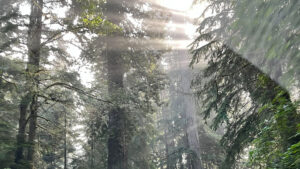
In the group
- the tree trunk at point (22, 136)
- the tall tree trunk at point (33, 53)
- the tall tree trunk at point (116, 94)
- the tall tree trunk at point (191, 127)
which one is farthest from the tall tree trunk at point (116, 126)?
the tall tree trunk at point (191, 127)

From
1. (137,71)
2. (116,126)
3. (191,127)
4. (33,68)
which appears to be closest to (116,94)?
(116,126)

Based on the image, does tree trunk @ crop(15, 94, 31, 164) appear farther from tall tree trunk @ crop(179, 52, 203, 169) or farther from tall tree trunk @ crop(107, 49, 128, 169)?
tall tree trunk @ crop(179, 52, 203, 169)

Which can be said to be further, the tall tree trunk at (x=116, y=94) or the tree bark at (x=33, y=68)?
the tall tree trunk at (x=116, y=94)

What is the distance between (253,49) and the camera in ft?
18.4

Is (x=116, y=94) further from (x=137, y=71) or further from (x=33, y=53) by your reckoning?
(x=33, y=53)

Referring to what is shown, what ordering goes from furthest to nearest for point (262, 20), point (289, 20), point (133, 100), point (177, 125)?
point (177, 125) < point (133, 100) < point (262, 20) < point (289, 20)

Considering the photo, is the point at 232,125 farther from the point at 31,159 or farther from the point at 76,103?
the point at 31,159

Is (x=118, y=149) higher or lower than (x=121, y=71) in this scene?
lower

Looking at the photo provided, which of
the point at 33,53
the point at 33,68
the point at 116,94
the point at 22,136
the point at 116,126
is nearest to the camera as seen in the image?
the point at 33,68

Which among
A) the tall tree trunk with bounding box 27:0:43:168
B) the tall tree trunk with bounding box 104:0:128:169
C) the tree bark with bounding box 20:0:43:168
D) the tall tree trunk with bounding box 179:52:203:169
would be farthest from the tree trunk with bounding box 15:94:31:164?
the tall tree trunk with bounding box 179:52:203:169

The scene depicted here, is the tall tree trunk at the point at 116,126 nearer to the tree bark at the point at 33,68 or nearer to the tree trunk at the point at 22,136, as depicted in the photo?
the tree bark at the point at 33,68

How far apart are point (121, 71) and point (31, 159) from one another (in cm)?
442

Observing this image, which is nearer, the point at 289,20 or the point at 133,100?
the point at 289,20

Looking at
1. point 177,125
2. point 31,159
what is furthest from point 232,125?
point 177,125
